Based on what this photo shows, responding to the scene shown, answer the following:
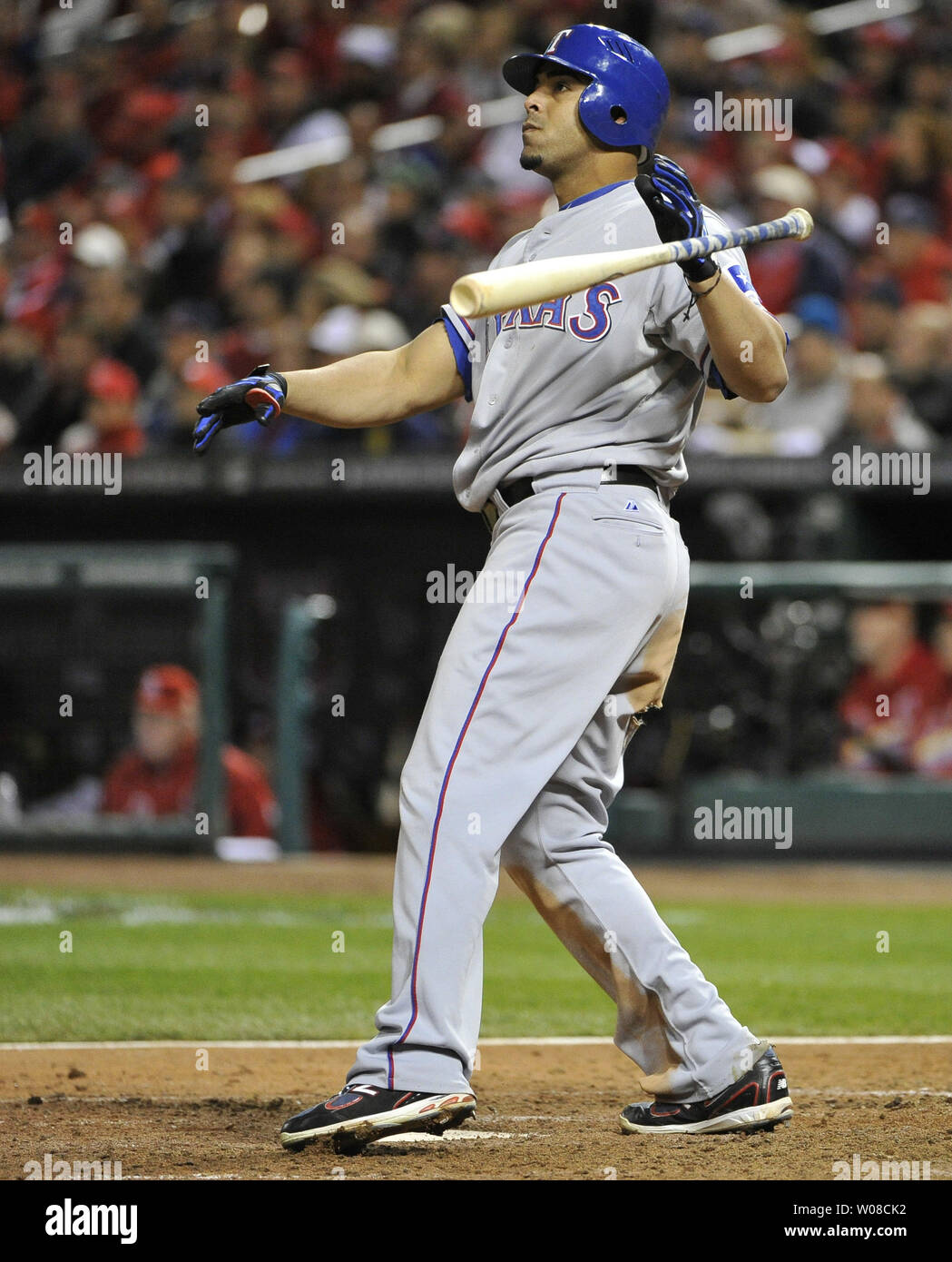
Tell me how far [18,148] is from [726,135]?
5382mm

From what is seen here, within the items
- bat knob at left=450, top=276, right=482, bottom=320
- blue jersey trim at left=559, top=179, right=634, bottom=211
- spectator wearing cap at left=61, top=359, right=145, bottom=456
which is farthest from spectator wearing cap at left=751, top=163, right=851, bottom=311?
bat knob at left=450, top=276, right=482, bottom=320

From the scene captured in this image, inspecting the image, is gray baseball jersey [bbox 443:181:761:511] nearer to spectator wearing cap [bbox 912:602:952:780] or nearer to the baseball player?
the baseball player

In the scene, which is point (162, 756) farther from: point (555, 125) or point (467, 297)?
point (467, 297)

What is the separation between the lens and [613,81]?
11.4 ft

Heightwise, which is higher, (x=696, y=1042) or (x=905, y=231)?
(x=905, y=231)

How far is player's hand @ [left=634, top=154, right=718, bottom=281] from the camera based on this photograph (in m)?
3.12

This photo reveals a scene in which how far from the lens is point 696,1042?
11.2 feet

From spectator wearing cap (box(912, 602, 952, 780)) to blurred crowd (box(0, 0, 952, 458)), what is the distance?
94 cm

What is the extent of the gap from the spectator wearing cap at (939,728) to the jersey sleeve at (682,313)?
5.46 meters

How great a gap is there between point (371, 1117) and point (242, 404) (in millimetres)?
1305

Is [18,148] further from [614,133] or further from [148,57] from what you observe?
[614,133]

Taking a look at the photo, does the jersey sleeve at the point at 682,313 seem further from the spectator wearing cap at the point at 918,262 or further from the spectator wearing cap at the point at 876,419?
the spectator wearing cap at the point at 918,262
